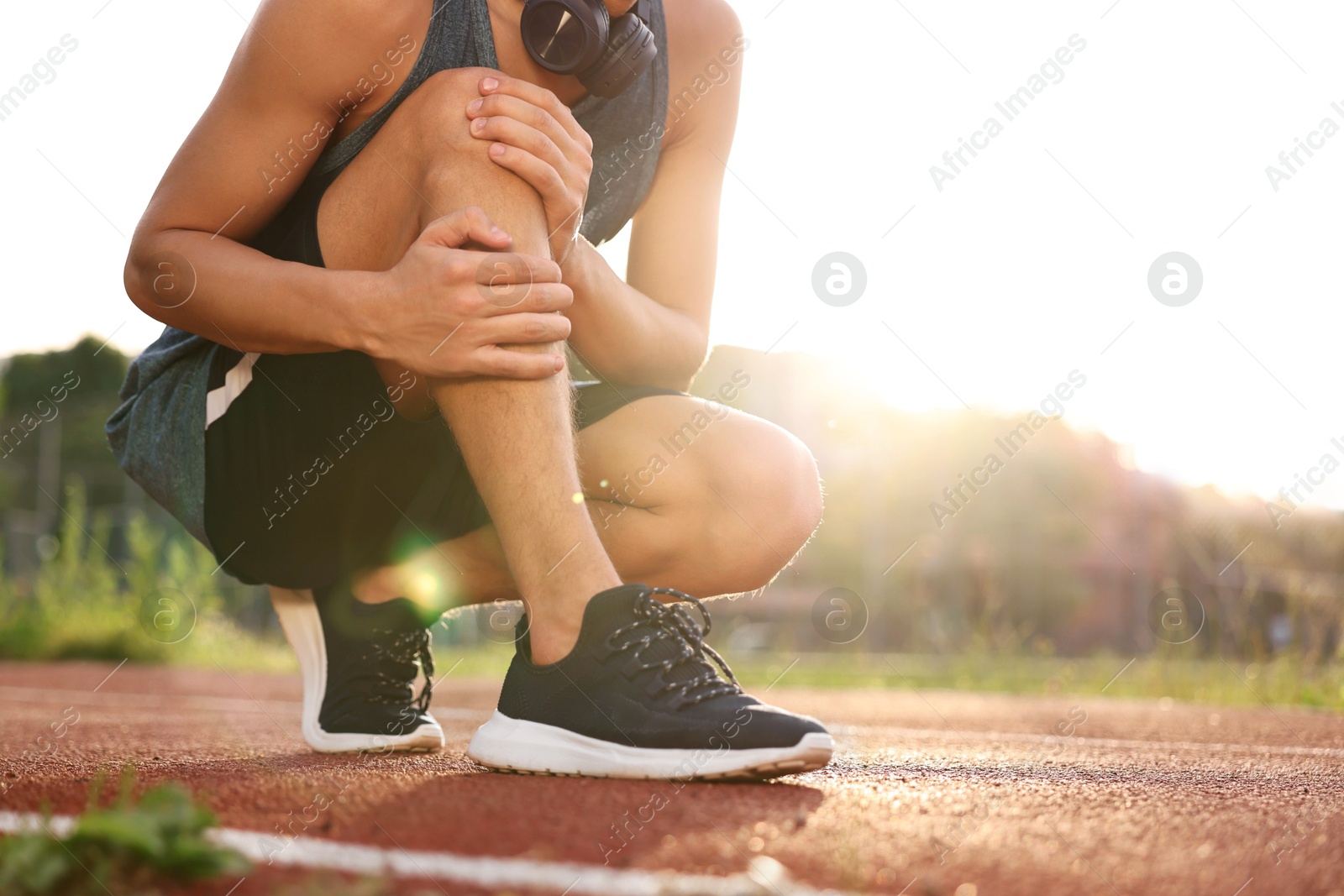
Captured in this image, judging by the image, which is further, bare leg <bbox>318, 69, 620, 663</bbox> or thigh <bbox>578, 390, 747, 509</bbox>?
thigh <bbox>578, 390, 747, 509</bbox>

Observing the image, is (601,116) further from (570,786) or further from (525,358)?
(570,786)

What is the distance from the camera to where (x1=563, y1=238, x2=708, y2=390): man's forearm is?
6.47ft

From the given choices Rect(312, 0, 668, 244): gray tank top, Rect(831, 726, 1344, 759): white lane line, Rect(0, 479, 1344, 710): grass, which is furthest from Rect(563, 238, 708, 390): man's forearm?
Rect(0, 479, 1344, 710): grass

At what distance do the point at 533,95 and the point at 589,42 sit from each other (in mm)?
288

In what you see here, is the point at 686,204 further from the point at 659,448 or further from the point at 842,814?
the point at 842,814

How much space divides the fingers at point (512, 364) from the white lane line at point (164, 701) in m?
2.39

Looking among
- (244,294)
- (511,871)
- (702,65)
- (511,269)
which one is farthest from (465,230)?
(702,65)

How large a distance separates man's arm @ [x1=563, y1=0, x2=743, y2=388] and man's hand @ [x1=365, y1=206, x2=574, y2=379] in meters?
0.65

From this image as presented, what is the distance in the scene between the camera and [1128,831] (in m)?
1.20

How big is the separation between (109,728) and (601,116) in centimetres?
222

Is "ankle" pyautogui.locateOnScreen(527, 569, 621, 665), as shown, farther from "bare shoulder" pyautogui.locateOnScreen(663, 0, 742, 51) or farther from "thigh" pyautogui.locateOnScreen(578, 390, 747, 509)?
"bare shoulder" pyautogui.locateOnScreen(663, 0, 742, 51)

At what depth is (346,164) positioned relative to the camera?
6.27 ft

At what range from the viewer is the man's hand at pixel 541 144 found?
155 centimetres

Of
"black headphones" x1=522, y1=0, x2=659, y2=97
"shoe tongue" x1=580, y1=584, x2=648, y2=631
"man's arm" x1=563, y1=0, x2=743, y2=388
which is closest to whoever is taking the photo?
"shoe tongue" x1=580, y1=584, x2=648, y2=631
